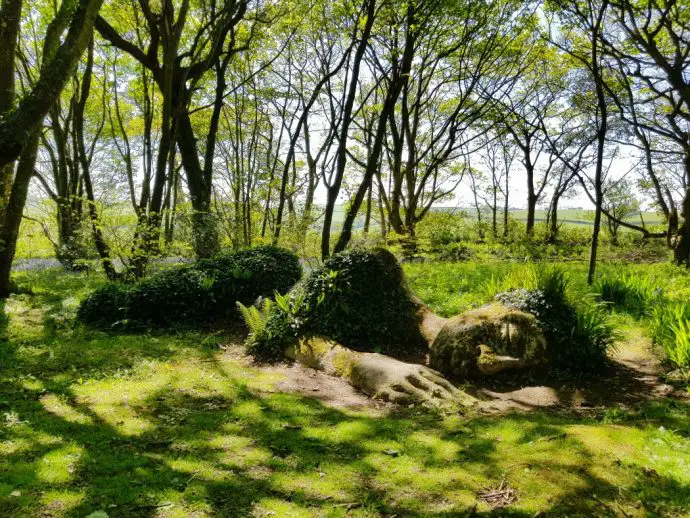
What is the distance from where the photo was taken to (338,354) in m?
6.91

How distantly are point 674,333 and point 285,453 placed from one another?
5827 mm

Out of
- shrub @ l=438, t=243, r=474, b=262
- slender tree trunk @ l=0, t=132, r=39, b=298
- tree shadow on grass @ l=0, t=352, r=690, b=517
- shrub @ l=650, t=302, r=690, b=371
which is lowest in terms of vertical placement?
tree shadow on grass @ l=0, t=352, r=690, b=517

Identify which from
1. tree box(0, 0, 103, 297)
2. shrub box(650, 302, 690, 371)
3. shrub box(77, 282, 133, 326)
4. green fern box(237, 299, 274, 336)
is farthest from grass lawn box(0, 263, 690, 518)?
tree box(0, 0, 103, 297)

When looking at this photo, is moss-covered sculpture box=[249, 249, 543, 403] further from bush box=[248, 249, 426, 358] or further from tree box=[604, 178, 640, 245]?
tree box=[604, 178, 640, 245]

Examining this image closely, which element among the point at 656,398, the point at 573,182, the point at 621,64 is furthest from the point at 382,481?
the point at 573,182

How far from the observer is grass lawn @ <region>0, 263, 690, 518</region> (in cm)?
295

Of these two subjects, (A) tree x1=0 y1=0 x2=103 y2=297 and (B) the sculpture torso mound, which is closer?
(A) tree x1=0 y1=0 x2=103 y2=297

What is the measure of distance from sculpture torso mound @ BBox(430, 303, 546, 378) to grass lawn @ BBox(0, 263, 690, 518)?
4.20ft

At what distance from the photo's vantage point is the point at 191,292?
9.12m

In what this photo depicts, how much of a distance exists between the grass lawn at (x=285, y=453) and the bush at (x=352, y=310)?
1.44m

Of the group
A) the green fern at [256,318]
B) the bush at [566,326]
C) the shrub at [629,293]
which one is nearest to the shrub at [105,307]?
the green fern at [256,318]

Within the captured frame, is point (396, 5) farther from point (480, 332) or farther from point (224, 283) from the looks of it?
point (480, 332)

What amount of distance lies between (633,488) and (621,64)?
13005 millimetres

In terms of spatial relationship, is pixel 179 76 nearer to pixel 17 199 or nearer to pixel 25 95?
pixel 17 199
